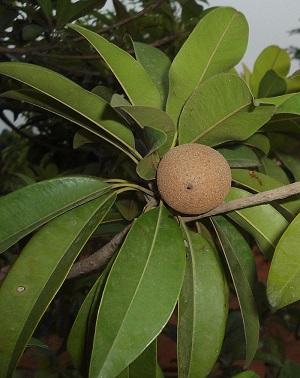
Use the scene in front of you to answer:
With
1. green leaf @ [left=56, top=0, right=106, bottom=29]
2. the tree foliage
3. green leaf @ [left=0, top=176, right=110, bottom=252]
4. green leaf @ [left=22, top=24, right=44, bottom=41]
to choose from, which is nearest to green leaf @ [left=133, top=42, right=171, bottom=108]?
the tree foliage

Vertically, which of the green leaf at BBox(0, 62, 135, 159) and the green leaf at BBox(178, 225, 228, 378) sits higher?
the green leaf at BBox(0, 62, 135, 159)

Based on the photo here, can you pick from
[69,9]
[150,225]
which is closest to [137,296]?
[150,225]

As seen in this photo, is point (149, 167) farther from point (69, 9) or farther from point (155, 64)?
point (69, 9)

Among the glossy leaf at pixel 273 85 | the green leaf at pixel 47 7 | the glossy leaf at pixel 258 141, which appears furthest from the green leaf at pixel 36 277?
Answer: the green leaf at pixel 47 7

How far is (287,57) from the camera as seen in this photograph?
1303 millimetres

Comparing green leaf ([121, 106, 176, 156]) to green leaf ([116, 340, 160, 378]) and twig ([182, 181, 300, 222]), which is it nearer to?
twig ([182, 181, 300, 222])

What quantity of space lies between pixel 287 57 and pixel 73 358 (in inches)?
38.3

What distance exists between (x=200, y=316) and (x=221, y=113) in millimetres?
346

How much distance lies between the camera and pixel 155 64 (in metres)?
0.94

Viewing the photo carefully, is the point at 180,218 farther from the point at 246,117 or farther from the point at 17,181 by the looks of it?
the point at 17,181

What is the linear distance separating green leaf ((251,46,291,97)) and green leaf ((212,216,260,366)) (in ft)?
1.91

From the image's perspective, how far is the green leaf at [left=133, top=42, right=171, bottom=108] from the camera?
0.92m

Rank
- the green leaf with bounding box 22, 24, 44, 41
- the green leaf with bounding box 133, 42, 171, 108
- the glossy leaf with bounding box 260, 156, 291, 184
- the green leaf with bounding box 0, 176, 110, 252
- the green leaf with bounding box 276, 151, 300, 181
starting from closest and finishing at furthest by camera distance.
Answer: the green leaf with bounding box 0, 176, 110, 252, the green leaf with bounding box 133, 42, 171, 108, the glossy leaf with bounding box 260, 156, 291, 184, the green leaf with bounding box 276, 151, 300, 181, the green leaf with bounding box 22, 24, 44, 41

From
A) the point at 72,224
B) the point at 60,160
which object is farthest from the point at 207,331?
the point at 60,160
